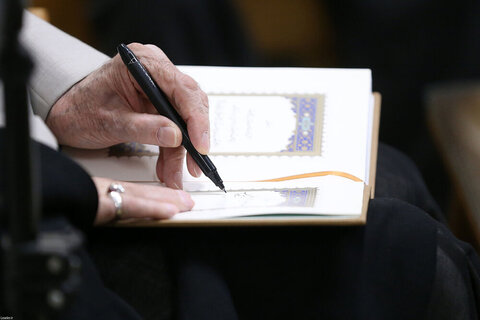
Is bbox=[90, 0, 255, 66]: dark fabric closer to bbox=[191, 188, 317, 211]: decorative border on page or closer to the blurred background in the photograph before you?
the blurred background

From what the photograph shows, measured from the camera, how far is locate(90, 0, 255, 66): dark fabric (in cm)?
122

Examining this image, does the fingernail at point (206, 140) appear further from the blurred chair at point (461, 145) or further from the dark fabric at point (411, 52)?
the dark fabric at point (411, 52)

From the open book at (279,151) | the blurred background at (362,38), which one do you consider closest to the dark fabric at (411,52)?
the blurred background at (362,38)

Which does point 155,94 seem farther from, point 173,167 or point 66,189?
point 66,189

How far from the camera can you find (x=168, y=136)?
21.4 inches

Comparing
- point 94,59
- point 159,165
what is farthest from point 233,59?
point 159,165

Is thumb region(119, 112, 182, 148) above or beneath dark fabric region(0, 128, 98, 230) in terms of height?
above

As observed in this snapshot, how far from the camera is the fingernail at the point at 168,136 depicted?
542 millimetres

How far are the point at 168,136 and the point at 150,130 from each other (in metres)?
0.02

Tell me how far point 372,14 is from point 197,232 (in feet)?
3.38

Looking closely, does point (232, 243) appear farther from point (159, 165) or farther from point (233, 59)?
point (233, 59)

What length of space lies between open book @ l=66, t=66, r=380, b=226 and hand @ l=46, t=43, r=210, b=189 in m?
0.01

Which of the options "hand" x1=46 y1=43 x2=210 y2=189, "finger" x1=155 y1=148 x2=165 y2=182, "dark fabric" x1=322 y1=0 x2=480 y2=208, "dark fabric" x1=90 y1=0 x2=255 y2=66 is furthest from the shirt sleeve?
"dark fabric" x1=322 y1=0 x2=480 y2=208

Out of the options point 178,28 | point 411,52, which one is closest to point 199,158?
point 178,28
